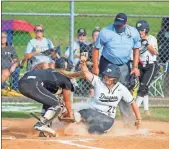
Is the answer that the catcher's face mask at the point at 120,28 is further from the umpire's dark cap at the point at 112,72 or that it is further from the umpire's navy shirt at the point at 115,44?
the umpire's dark cap at the point at 112,72

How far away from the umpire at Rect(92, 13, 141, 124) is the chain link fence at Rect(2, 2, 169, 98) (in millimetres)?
1788

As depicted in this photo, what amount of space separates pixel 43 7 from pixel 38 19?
1.45 meters

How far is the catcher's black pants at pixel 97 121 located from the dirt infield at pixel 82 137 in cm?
15

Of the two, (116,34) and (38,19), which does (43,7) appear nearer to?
(38,19)

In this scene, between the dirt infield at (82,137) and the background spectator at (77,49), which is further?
the background spectator at (77,49)

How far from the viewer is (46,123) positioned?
1237cm

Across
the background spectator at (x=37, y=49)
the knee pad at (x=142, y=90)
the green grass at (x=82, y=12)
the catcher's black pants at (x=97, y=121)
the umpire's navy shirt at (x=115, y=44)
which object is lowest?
the green grass at (x=82, y=12)

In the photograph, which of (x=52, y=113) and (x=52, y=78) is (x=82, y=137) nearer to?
(x=52, y=113)

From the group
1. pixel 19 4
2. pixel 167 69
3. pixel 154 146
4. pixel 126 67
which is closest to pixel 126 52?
pixel 126 67

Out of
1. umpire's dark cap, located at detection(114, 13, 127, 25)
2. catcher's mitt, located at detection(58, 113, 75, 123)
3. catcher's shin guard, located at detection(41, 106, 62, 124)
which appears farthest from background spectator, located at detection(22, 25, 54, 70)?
catcher's shin guard, located at detection(41, 106, 62, 124)

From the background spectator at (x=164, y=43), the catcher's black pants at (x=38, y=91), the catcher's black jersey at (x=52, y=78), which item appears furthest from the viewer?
the background spectator at (x=164, y=43)

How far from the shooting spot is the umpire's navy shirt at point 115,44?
1372 centimetres

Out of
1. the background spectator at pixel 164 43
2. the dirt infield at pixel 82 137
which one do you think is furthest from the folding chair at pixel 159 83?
the dirt infield at pixel 82 137

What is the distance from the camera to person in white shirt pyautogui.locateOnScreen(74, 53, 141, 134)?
12898mm
